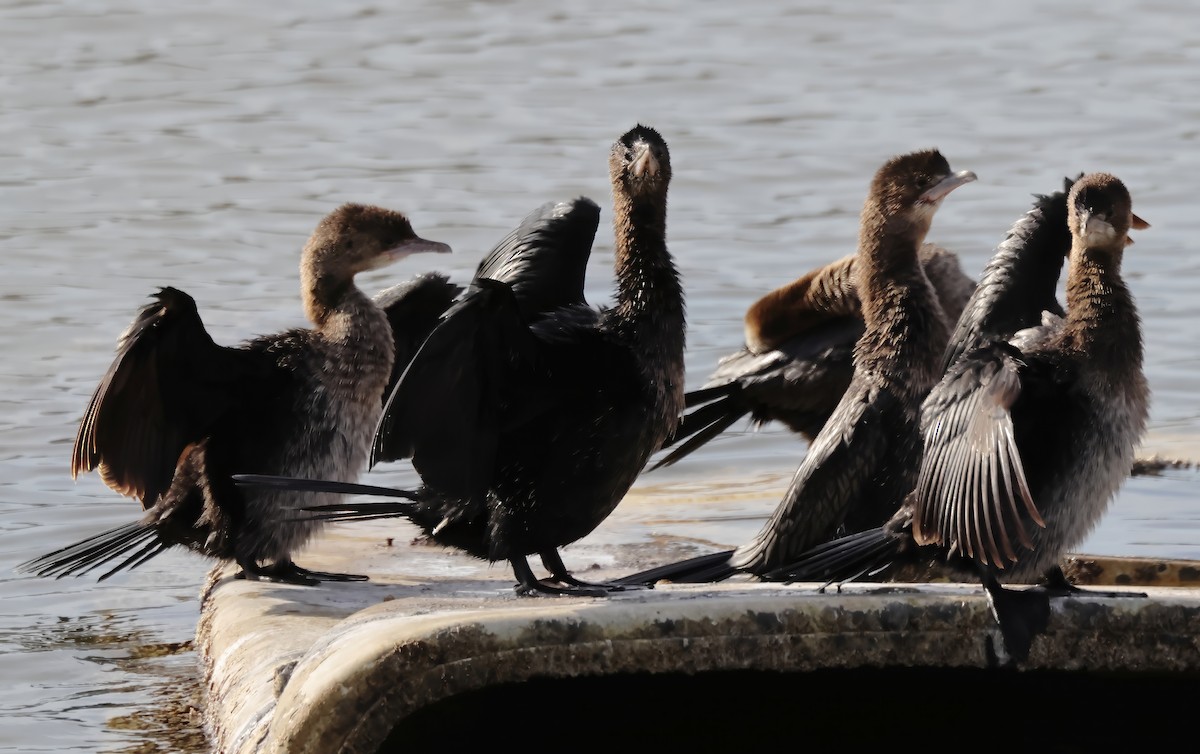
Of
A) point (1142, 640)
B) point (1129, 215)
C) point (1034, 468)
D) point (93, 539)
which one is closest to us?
point (1142, 640)

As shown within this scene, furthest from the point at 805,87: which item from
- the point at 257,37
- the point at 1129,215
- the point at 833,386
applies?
the point at 1129,215

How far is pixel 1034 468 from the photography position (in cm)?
450

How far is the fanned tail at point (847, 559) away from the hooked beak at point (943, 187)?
1.17 meters

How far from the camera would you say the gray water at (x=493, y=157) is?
7.34 metres

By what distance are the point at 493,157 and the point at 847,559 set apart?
9079 mm

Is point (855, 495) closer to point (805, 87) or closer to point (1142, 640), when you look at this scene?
point (1142, 640)

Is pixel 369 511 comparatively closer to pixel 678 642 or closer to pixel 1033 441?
pixel 678 642

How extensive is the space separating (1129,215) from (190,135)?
9.92m

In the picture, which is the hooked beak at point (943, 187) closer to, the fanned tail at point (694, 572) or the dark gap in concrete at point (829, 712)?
the fanned tail at point (694, 572)

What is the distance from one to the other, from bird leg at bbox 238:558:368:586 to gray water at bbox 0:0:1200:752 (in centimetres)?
33

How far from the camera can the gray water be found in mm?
7344

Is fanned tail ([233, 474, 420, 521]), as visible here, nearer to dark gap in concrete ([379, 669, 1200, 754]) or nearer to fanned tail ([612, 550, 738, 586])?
fanned tail ([612, 550, 738, 586])

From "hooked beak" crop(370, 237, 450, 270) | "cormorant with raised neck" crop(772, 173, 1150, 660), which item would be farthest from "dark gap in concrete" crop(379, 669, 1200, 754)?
"hooked beak" crop(370, 237, 450, 270)

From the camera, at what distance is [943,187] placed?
5707 millimetres
